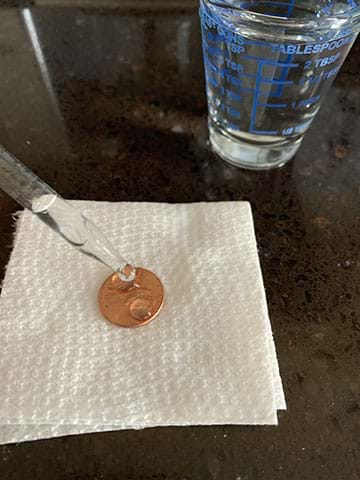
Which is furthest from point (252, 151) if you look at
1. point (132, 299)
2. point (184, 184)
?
point (132, 299)

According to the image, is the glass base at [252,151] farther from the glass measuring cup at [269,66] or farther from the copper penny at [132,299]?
the copper penny at [132,299]

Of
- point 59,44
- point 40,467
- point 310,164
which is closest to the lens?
point 40,467

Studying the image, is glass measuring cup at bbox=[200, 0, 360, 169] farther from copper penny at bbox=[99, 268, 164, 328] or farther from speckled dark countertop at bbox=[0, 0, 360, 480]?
copper penny at bbox=[99, 268, 164, 328]

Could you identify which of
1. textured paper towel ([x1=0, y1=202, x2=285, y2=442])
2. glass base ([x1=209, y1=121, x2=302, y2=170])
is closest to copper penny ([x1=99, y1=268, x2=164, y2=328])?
textured paper towel ([x1=0, y1=202, x2=285, y2=442])

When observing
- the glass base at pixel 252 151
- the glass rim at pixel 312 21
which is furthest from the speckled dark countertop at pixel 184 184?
the glass rim at pixel 312 21

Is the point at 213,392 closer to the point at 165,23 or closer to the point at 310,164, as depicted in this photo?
the point at 310,164

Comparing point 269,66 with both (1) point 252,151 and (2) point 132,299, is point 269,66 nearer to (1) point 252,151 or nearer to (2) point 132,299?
(1) point 252,151

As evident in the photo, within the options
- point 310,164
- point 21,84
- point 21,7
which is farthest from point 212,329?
point 21,7
